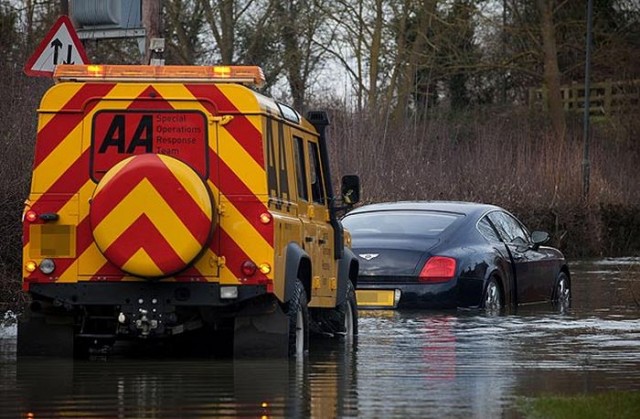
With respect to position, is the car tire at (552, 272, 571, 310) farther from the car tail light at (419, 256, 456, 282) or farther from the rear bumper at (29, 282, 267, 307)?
the rear bumper at (29, 282, 267, 307)

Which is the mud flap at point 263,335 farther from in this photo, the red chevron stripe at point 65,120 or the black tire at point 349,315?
the black tire at point 349,315

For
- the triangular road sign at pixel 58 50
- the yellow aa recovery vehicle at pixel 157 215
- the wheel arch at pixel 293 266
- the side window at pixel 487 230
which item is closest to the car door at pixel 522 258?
the side window at pixel 487 230

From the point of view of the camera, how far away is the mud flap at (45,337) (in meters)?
12.2

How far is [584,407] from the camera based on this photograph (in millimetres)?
9055

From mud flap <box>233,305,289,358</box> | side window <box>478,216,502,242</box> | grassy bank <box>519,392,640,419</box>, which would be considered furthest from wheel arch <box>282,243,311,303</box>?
side window <box>478,216,502,242</box>

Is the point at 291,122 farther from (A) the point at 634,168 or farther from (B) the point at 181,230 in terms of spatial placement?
(A) the point at 634,168

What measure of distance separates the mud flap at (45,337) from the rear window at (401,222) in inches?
244

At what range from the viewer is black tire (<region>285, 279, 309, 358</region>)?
39.8 ft

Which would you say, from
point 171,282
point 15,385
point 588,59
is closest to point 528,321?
point 171,282

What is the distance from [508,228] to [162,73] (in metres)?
8.07

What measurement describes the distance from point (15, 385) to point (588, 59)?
3669 cm

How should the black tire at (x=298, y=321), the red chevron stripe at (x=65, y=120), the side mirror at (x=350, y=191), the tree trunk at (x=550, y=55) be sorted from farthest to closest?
the tree trunk at (x=550, y=55) → the side mirror at (x=350, y=191) → the black tire at (x=298, y=321) → the red chevron stripe at (x=65, y=120)

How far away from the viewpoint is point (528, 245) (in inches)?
774

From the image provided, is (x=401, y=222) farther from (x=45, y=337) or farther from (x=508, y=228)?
(x=45, y=337)
